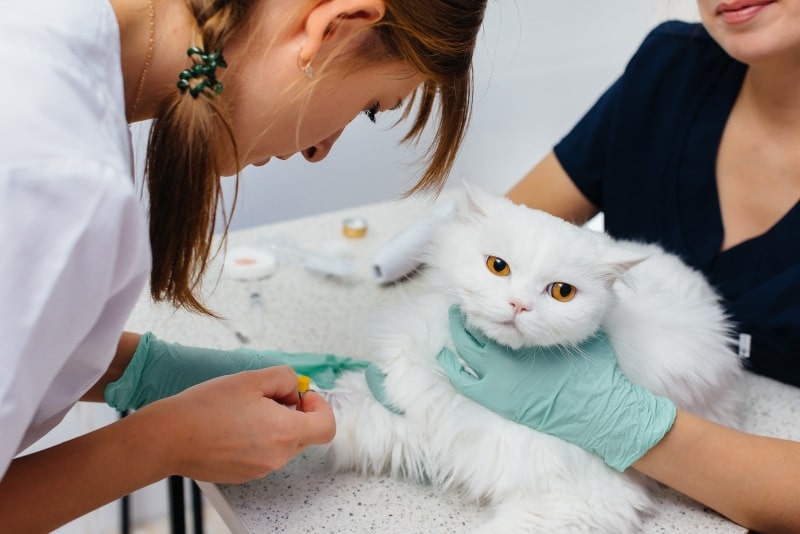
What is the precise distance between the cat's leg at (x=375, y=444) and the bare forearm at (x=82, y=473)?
21 centimetres

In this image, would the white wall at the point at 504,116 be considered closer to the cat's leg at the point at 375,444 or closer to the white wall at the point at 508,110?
the white wall at the point at 508,110

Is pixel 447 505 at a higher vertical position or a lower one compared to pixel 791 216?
lower

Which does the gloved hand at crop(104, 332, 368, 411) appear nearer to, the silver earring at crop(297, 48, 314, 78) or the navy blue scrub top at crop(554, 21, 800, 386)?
the silver earring at crop(297, 48, 314, 78)

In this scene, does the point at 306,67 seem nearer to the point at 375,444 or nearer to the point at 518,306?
the point at 518,306

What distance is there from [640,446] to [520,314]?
8.3 inches

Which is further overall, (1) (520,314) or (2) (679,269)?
(2) (679,269)

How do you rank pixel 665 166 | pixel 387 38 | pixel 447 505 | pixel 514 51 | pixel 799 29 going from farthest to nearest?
pixel 514 51 < pixel 665 166 < pixel 799 29 < pixel 447 505 < pixel 387 38

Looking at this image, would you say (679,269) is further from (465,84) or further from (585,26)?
(585,26)

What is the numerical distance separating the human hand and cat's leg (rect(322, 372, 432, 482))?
68mm

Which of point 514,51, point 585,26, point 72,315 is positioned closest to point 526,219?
point 72,315

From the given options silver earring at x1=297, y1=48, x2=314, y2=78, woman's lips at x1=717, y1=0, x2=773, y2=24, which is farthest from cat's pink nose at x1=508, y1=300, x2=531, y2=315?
woman's lips at x1=717, y1=0, x2=773, y2=24

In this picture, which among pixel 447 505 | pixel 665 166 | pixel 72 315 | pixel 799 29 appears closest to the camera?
pixel 72 315

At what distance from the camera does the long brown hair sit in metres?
0.60

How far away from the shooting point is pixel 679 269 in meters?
1.00
